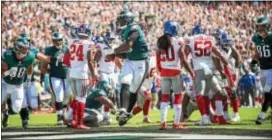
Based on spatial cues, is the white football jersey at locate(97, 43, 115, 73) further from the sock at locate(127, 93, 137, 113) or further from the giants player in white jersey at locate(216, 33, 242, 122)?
the giants player in white jersey at locate(216, 33, 242, 122)

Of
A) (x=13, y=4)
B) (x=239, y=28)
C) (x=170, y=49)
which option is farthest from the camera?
(x=239, y=28)

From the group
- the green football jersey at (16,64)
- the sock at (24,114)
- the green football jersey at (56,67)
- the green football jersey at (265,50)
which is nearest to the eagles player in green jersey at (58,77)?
the green football jersey at (56,67)

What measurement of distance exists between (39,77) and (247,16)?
44.6 feet

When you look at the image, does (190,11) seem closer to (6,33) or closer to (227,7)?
(227,7)

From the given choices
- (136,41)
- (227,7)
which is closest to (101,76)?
(136,41)

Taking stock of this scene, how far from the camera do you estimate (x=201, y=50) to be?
9.70 meters

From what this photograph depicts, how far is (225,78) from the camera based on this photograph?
35.0ft

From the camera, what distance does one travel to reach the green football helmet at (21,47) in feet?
→ 31.6

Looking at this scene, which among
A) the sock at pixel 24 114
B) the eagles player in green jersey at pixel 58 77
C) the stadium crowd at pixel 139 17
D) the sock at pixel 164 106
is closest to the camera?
the sock at pixel 164 106

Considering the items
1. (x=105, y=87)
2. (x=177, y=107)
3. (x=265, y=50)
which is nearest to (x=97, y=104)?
(x=105, y=87)

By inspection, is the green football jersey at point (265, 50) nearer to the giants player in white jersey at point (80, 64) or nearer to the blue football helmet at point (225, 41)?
the blue football helmet at point (225, 41)

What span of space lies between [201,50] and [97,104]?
1887 millimetres

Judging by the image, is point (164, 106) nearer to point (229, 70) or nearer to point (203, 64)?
point (203, 64)

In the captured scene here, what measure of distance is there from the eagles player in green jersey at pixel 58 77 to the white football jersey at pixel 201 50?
245 cm
